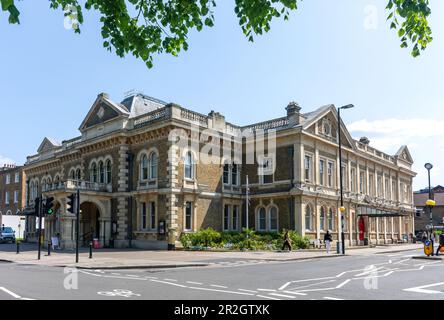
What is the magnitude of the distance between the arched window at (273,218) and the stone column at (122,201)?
11.3 meters

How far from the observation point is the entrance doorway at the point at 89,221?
38.0 m

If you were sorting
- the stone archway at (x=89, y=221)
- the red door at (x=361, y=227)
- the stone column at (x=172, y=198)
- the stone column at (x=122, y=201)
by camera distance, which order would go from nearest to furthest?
the stone column at (x=172, y=198) < the stone column at (x=122, y=201) < the stone archway at (x=89, y=221) < the red door at (x=361, y=227)

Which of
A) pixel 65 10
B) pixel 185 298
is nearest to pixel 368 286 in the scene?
pixel 185 298

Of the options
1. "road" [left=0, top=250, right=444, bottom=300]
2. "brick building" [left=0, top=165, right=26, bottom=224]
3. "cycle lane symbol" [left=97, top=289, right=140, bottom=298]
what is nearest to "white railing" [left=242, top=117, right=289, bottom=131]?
"road" [left=0, top=250, right=444, bottom=300]

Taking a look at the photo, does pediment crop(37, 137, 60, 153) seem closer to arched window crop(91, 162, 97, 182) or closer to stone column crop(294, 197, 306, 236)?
arched window crop(91, 162, 97, 182)

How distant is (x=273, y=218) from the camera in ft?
119

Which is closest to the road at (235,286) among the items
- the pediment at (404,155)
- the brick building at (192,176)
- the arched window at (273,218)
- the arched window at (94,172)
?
the brick building at (192,176)

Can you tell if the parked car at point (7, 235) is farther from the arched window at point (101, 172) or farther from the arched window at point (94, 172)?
the arched window at point (101, 172)

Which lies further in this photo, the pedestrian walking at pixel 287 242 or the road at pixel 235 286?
the pedestrian walking at pixel 287 242
